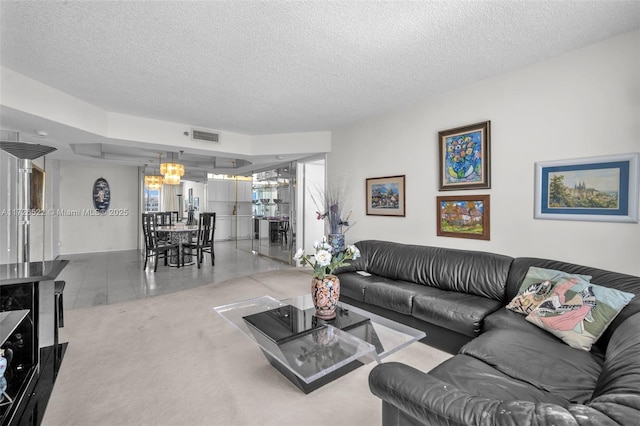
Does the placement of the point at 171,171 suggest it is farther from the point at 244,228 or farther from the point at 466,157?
the point at 466,157

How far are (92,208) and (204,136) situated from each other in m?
4.87

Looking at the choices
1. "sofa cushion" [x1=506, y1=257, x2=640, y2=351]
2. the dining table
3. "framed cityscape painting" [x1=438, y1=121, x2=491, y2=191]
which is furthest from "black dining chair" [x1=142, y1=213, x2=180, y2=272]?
"sofa cushion" [x1=506, y1=257, x2=640, y2=351]

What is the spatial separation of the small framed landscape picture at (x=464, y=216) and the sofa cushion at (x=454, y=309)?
2.63ft

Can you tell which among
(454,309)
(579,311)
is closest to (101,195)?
(454,309)

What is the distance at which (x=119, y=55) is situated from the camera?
2.63 m

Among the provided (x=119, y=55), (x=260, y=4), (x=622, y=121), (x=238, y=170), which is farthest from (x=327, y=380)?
(x=238, y=170)

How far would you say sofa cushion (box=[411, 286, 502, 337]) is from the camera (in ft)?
7.76

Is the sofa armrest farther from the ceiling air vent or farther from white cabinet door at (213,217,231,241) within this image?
white cabinet door at (213,217,231,241)

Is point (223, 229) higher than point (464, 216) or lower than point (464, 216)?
lower

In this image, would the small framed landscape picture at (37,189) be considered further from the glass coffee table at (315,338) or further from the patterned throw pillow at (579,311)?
the patterned throw pillow at (579,311)

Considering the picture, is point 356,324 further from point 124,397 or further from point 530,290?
point 124,397

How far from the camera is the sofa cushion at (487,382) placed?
4.56ft

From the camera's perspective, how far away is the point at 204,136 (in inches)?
199

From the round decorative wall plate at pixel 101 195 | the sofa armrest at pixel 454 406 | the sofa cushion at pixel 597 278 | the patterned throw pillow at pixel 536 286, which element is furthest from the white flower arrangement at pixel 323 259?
the round decorative wall plate at pixel 101 195
